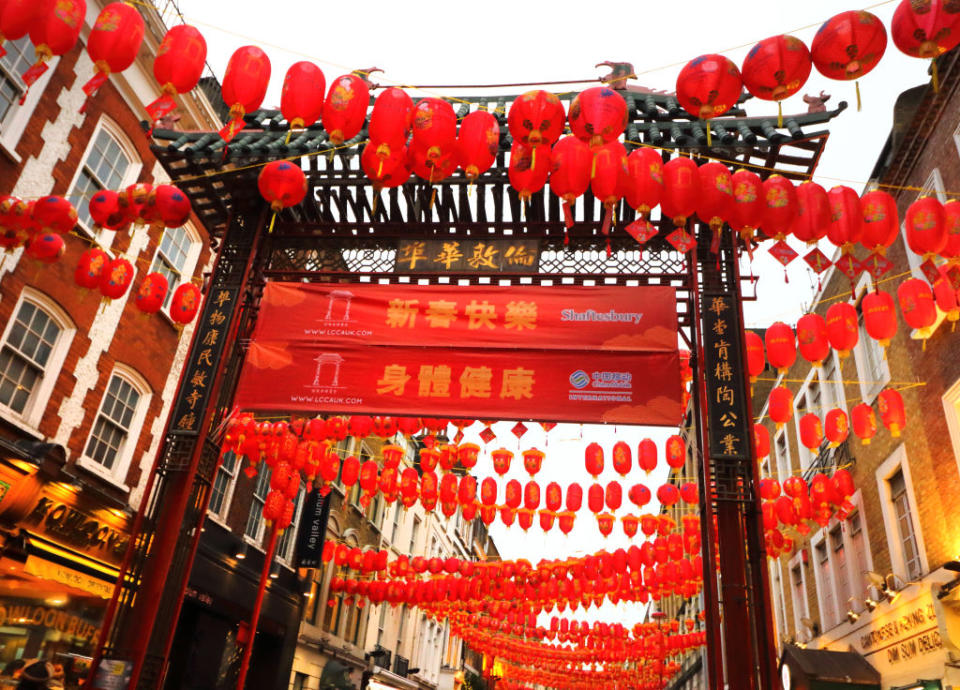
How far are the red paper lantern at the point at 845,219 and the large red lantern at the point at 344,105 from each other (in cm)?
522

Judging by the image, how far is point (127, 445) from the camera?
1388cm

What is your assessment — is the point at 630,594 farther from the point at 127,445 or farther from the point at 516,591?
the point at 127,445

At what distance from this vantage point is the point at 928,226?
764cm

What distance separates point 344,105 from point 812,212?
16.9 feet

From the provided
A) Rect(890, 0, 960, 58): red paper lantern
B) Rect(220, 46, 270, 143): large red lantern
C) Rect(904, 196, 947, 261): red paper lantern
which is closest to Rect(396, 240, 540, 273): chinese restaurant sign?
Rect(220, 46, 270, 143): large red lantern

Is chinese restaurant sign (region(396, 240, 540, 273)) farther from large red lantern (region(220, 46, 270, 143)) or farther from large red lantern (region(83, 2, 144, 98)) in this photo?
large red lantern (region(83, 2, 144, 98))

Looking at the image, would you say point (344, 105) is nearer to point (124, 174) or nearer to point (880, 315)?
point (880, 315)

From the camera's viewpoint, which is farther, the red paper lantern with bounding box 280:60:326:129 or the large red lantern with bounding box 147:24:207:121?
the red paper lantern with bounding box 280:60:326:129

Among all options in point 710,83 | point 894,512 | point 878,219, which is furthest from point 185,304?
point 894,512

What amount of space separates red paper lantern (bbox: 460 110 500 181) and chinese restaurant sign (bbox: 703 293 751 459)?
3.35 meters

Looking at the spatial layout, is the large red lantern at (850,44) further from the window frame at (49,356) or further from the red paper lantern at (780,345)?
the window frame at (49,356)

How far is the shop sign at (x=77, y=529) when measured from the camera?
1077 centimetres

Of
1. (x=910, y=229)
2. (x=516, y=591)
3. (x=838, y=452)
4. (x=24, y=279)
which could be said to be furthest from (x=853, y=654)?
(x=24, y=279)

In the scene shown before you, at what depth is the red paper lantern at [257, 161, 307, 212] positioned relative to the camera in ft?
27.8
